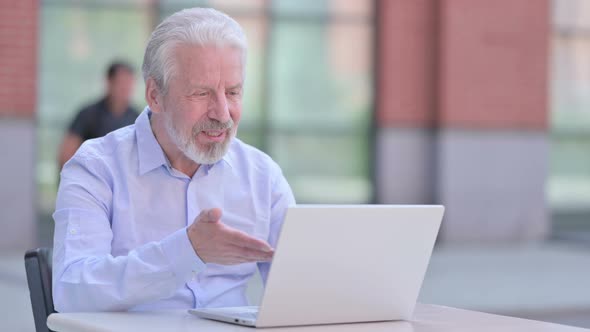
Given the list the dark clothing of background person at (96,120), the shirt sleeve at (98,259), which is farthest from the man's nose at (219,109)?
the dark clothing of background person at (96,120)

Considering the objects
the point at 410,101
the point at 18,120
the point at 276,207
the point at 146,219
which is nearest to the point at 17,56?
the point at 18,120

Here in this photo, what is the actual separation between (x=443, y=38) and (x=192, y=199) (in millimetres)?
9417

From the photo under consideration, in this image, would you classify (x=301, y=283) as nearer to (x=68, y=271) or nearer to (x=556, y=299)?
(x=68, y=271)

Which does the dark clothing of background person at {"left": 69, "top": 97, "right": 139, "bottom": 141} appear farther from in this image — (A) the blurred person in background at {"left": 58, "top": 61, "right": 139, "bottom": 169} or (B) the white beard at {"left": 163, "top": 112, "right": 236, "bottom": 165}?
(B) the white beard at {"left": 163, "top": 112, "right": 236, "bottom": 165}

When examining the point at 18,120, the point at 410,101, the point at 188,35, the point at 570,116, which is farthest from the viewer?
the point at 570,116

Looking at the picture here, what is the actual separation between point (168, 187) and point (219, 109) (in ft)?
0.94

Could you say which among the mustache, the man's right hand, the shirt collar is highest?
the mustache

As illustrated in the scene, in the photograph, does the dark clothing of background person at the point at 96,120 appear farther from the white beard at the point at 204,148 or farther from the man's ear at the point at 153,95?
the white beard at the point at 204,148

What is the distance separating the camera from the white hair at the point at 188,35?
2902 millimetres

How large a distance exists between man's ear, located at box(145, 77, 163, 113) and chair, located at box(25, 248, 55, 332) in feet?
1.60

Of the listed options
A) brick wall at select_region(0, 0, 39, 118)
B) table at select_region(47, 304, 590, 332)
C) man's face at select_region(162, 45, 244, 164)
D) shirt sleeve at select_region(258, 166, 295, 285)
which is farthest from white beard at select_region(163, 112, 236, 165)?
brick wall at select_region(0, 0, 39, 118)

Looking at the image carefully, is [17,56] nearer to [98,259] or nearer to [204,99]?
[204,99]

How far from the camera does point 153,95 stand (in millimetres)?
3072

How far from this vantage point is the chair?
2.98 metres
